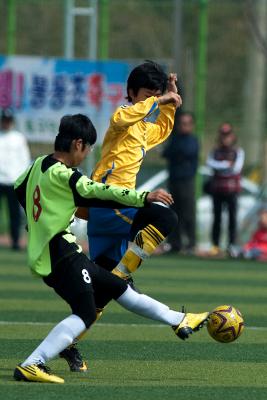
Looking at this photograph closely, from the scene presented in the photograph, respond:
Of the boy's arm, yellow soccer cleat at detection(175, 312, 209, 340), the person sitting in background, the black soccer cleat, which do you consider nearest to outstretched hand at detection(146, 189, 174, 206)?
yellow soccer cleat at detection(175, 312, 209, 340)

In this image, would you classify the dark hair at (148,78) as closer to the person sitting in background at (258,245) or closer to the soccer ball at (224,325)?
the soccer ball at (224,325)

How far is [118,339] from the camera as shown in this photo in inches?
401

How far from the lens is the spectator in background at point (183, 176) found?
66.4ft

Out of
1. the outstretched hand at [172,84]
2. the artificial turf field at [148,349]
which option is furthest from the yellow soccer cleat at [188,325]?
the outstretched hand at [172,84]

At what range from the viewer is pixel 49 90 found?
2358cm

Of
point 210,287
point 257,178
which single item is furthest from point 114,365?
point 257,178

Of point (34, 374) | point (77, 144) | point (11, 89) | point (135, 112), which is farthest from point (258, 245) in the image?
point (34, 374)

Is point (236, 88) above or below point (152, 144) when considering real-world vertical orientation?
below

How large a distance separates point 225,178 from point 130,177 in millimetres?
10773

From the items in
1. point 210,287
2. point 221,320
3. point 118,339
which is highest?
point 221,320

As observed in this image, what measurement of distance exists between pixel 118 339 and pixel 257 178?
1539 cm

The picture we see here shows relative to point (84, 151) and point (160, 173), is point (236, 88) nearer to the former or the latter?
point (160, 173)

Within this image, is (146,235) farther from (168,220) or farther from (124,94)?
(124,94)

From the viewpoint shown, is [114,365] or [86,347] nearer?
[114,365]
